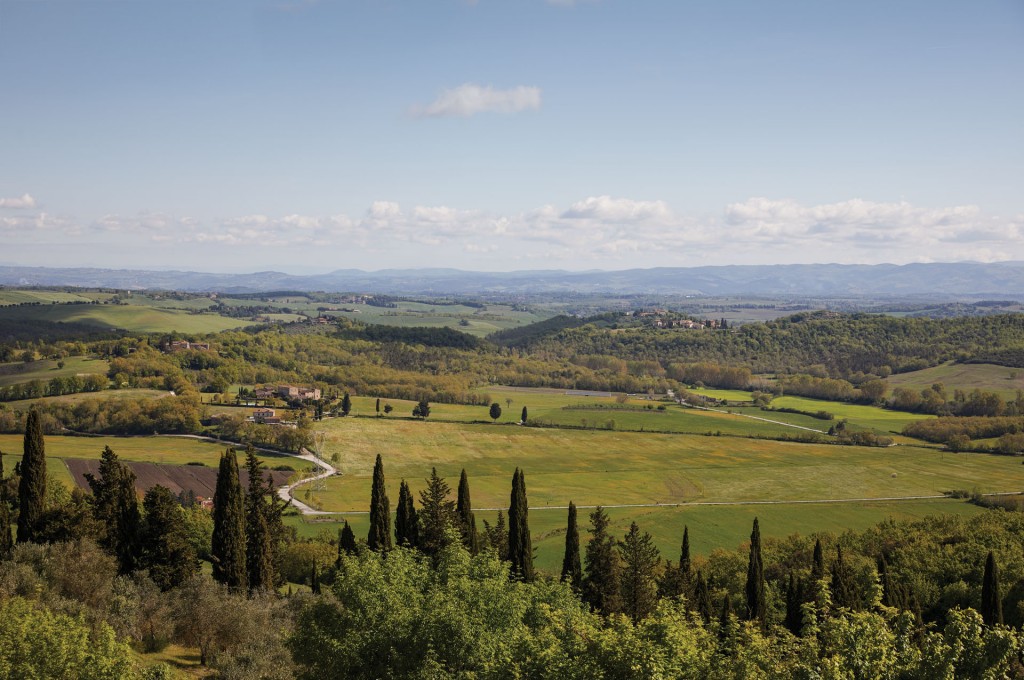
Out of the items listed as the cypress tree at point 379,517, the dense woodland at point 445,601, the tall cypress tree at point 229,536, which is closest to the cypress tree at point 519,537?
the dense woodland at point 445,601

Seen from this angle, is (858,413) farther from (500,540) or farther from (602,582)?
(500,540)

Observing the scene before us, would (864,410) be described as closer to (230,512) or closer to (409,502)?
(409,502)

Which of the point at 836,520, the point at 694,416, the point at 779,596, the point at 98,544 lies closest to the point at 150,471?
the point at 98,544

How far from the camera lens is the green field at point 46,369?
536 feet

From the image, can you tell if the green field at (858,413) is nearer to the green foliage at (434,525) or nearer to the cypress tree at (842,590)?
the cypress tree at (842,590)

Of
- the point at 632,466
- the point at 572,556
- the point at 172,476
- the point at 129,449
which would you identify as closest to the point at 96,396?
the point at 129,449

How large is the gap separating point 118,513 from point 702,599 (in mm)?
41470

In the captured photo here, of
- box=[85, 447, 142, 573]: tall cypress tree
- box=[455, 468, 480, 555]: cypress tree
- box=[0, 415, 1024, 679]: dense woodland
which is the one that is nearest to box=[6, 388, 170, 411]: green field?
box=[0, 415, 1024, 679]: dense woodland

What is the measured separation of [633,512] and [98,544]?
6419 centimetres

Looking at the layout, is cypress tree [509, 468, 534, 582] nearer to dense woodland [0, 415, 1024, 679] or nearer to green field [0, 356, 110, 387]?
dense woodland [0, 415, 1024, 679]

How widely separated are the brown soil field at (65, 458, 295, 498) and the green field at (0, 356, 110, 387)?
65.3 metres

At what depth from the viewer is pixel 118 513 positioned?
53688mm

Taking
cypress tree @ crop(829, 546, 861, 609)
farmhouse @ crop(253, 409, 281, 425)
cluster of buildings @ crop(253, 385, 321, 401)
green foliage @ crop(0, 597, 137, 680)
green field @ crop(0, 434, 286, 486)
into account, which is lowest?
green field @ crop(0, 434, 286, 486)

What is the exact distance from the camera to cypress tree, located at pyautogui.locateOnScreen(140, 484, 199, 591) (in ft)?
166
